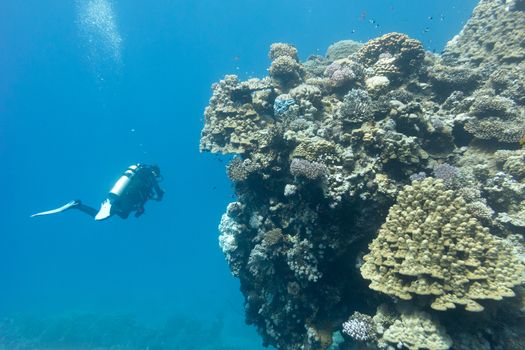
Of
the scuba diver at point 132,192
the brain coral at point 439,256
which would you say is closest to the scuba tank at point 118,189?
the scuba diver at point 132,192

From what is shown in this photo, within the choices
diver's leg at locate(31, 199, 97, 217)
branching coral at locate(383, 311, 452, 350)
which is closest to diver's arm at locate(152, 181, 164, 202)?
diver's leg at locate(31, 199, 97, 217)

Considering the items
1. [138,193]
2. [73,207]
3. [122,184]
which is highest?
[73,207]

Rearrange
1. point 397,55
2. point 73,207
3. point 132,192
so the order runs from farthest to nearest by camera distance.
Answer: point 73,207 < point 132,192 < point 397,55

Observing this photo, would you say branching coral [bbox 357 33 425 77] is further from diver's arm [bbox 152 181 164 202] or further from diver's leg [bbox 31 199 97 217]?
diver's leg [bbox 31 199 97 217]

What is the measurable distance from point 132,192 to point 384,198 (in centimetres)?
1169

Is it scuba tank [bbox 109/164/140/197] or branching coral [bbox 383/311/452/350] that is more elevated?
scuba tank [bbox 109/164/140/197]

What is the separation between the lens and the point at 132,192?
15359 mm

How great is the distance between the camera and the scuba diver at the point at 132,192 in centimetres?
1511

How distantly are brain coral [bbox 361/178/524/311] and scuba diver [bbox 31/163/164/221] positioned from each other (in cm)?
1178

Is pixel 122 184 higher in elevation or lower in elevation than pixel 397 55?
higher

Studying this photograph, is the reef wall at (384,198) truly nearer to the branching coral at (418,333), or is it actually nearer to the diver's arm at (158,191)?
the branching coral at (418,333)

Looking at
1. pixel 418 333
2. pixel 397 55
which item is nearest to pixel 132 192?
pixel 397 55

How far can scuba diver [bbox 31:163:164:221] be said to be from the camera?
1511cm

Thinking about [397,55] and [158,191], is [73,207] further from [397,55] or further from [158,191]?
[397,55]
